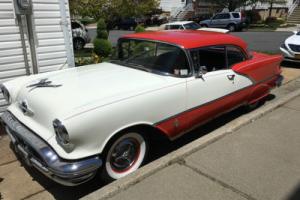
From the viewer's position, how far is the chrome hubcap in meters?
3.31

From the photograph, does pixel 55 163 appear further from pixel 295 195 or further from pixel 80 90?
pixel 295 195

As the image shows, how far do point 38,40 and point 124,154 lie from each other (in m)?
3.45

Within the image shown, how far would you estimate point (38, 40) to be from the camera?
5742 millimetres

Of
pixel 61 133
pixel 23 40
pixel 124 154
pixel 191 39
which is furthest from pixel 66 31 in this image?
pixel 61 133

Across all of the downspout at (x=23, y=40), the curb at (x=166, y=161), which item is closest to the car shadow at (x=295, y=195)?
the curb at (x=166, y=161)

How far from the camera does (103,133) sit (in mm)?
2990

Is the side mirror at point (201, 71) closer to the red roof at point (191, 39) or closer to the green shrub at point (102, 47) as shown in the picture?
the red roof at point (191, 39)

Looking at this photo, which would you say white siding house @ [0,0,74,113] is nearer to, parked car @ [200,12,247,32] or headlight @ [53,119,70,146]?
headlight @ [53,119,70,146]

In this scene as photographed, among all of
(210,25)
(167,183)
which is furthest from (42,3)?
(210,25)

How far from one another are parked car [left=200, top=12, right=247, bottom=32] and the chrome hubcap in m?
23.8

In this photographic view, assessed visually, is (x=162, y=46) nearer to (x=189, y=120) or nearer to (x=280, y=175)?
(x=189, y=120)

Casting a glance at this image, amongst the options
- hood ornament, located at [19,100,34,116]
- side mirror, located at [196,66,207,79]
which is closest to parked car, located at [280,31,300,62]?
side mirror, located at [196,66,207,79]

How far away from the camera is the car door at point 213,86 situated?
3.96m

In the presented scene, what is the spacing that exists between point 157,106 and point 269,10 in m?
33.2
